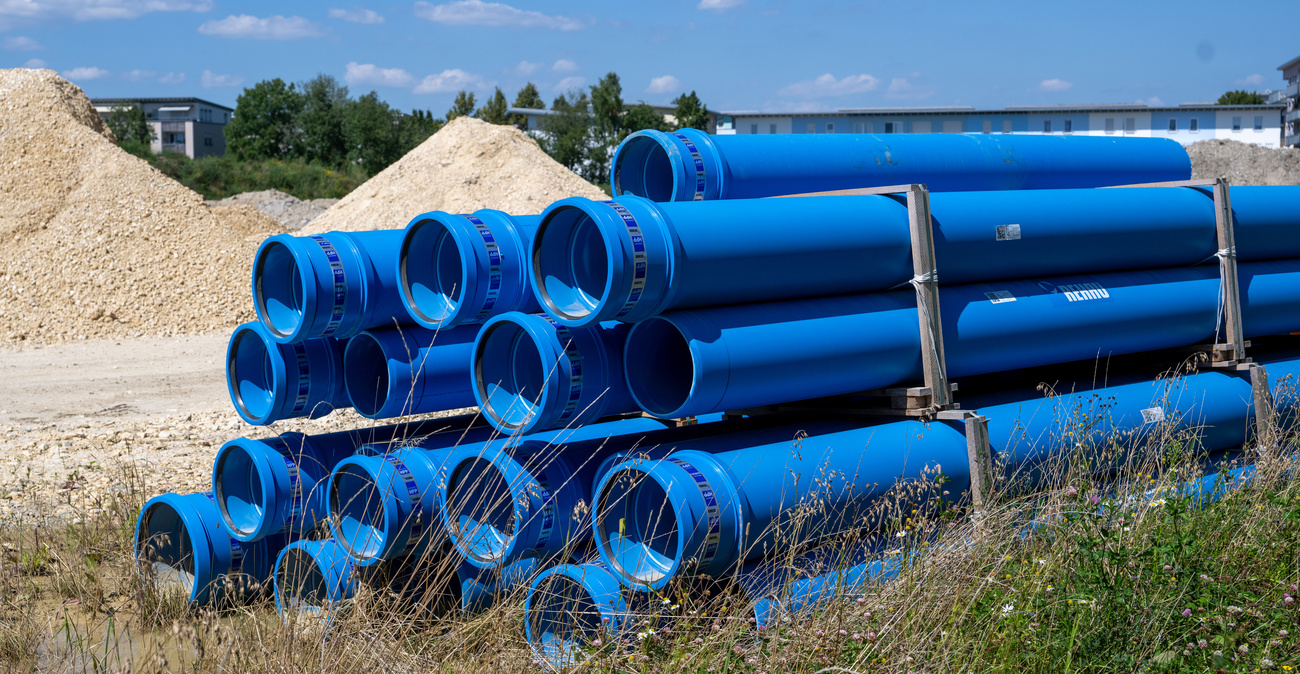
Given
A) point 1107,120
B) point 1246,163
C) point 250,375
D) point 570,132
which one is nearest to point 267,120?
point 570,132

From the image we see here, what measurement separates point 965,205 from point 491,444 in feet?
7.67

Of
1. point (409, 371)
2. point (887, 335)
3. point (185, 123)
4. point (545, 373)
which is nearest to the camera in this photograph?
point (545, 373)

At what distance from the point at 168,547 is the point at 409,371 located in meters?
1.78

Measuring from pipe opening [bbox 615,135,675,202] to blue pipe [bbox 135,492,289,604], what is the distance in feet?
8.07

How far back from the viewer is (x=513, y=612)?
3629mm

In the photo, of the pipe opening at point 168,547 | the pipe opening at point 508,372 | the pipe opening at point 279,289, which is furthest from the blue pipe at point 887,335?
the pipe opening at point 168,547

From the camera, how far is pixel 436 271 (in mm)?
4516

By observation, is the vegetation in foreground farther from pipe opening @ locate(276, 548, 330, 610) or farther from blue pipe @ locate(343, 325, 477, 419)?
blue pipe @ locate(343, 325, 477, 419)

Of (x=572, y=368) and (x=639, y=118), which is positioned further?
(x=639, y=118)

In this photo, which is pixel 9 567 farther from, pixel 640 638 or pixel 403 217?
pixel 403 217

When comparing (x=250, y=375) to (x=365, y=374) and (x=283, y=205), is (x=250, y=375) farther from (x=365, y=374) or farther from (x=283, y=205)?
(x=283, y=205)

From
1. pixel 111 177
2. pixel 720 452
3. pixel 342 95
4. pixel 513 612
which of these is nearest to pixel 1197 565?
pixel 720 452

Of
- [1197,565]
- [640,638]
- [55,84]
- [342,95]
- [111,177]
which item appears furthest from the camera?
[342,95]

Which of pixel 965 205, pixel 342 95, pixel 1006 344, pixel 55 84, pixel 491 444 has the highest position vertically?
pixel 342 95
